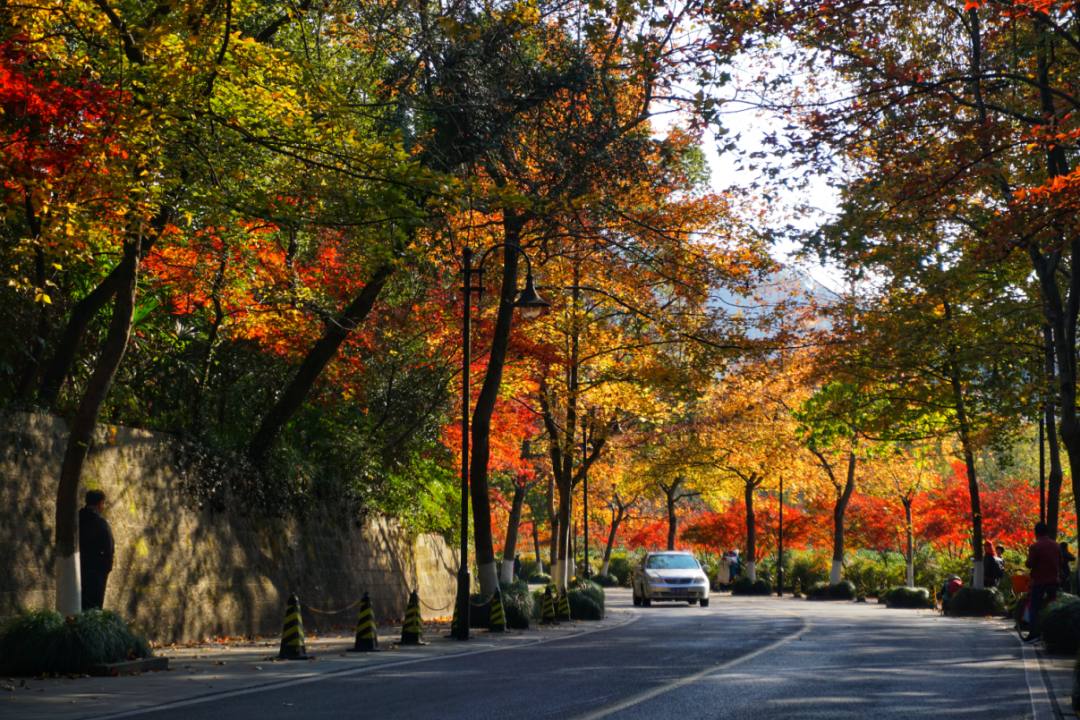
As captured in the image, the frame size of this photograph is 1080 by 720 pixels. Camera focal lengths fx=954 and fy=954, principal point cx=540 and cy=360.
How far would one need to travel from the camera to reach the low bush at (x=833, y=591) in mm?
37844

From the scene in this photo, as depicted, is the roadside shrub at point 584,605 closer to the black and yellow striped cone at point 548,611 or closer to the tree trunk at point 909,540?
the black and yellow striped cone at point 548,611

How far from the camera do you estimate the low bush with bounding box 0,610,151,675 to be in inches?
404

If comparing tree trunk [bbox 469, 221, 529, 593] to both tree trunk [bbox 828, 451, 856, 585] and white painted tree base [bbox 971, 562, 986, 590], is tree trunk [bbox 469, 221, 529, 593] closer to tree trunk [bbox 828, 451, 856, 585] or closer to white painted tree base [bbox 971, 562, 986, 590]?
white painted tree base [bbox 971, 562, 986, 590]

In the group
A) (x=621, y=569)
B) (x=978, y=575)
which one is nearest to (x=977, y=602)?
(x=978, y=575)

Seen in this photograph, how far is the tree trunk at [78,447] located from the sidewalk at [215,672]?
1.12 m

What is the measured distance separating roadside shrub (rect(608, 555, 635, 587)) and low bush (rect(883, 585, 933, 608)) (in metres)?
30.3

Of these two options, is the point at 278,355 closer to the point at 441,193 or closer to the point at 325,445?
the point at 325,445

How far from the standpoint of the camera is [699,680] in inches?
412

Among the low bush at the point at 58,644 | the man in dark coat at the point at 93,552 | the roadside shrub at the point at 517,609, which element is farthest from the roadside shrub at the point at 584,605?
the low bush at the point at 58,644

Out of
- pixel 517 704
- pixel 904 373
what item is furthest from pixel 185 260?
pixel 904 373

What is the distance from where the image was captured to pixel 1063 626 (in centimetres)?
1398

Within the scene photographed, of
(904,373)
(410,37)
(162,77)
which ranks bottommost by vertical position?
(904,373)

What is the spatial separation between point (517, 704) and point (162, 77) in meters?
7.46

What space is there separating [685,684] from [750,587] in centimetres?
3562
